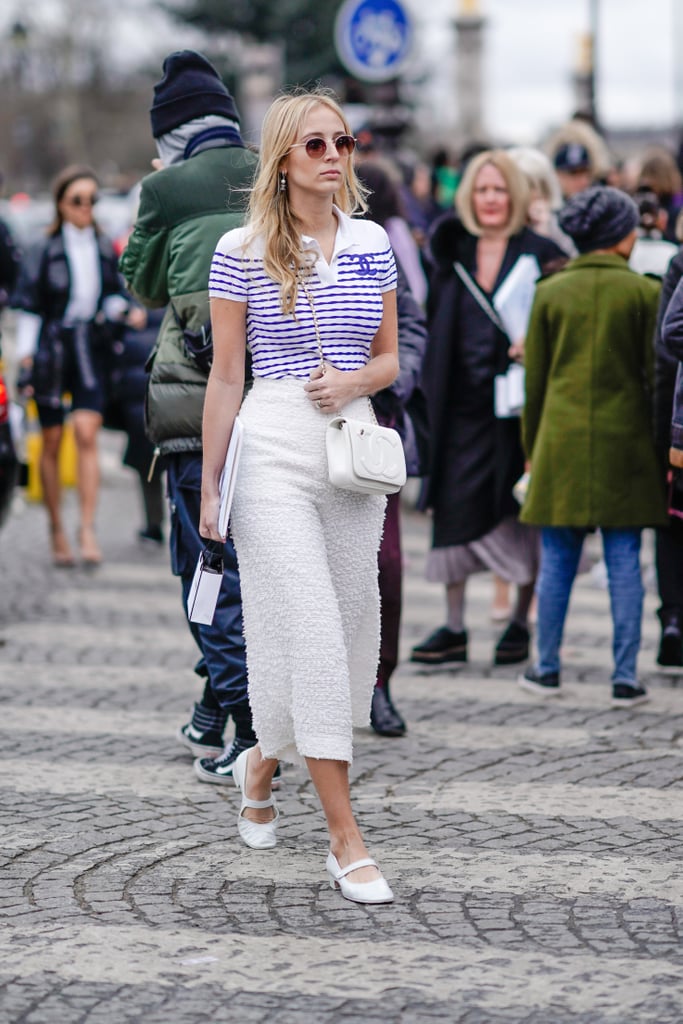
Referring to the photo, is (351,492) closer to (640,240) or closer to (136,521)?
(640,240)

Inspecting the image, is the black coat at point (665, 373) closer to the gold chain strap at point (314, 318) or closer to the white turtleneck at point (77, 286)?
the gold chain strap at point (314, 318)

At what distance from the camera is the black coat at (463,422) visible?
24.9 ft

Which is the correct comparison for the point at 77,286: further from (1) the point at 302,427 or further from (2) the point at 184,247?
(1) the point at 302,427

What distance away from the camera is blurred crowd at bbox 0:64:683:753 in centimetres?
645

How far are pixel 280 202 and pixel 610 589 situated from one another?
9.15 ft

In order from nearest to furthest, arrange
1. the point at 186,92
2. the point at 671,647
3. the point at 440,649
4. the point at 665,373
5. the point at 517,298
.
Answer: the point at 186,92 < the point at 665,373 < the point at 671,647 < the point at 517,298 < the point at 440,649

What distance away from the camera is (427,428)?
21.5 ft

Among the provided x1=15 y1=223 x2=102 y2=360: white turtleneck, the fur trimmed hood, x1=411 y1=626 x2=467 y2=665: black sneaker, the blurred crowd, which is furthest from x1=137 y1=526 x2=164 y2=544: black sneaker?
the fur trimmed hood

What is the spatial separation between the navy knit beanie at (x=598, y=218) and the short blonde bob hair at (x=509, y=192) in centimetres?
76

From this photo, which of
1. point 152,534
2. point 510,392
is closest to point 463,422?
Answer: point 510,392

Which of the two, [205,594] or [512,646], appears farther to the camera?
[512,646]

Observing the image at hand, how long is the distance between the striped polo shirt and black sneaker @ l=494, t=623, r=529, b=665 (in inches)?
126

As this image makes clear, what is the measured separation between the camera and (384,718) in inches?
255

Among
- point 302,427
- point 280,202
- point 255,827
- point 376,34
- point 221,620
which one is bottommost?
point 255,827
